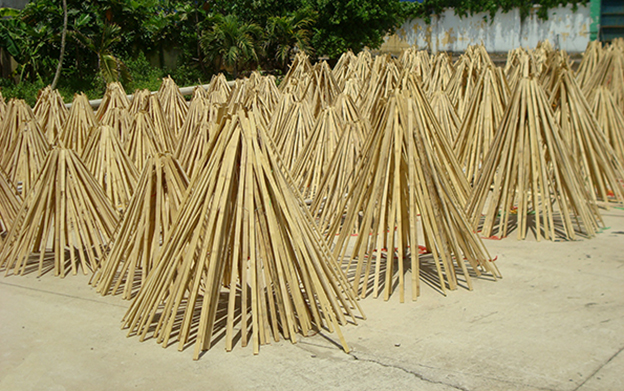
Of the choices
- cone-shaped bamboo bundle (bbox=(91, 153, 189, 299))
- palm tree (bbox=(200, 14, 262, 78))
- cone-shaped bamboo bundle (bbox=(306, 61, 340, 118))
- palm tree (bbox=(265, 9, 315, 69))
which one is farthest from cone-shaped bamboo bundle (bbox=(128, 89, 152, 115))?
palm tree (bbox=(265, 9, 315, 69))

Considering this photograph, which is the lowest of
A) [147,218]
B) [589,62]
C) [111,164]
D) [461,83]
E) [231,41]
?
[147,218]

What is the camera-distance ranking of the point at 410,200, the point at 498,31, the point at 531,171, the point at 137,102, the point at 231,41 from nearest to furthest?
the point at 410,200 → the point at 531,171 → the point at 137,102 → the point at 231,41 → the point at 498,31

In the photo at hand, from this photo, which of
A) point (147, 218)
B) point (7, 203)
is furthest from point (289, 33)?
point (147, 218)

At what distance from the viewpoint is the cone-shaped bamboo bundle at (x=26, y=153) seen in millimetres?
7180

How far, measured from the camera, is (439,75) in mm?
9953

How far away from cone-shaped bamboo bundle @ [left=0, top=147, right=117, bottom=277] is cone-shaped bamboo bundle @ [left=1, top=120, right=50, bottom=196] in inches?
89.8

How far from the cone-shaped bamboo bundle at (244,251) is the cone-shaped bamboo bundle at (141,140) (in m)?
3.77

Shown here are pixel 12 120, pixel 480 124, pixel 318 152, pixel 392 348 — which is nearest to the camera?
pixel 392 348

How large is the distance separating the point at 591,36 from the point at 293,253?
20738 millimetres

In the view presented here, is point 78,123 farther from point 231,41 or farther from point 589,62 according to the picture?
point 231,41

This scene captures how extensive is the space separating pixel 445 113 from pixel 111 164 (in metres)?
3.89

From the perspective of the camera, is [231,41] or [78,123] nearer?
[78,123]

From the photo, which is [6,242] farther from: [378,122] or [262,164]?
[378,122]

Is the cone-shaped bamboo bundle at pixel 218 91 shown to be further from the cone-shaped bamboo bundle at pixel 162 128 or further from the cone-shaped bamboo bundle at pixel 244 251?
the cone-shaped bamboo bundle at pixel 244 251
